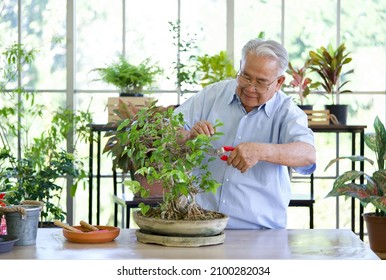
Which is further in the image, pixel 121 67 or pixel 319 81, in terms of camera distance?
pixel 319 81

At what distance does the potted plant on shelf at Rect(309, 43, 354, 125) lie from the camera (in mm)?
5977

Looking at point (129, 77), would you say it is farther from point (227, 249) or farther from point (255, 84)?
point (227, 249)

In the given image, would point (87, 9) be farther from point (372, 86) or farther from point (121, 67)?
point (372, 86)

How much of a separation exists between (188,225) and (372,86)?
4.08 m

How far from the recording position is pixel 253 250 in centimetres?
266

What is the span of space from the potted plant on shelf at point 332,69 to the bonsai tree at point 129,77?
130 cm

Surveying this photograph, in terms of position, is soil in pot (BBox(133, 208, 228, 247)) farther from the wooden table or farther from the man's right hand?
the man's right hand

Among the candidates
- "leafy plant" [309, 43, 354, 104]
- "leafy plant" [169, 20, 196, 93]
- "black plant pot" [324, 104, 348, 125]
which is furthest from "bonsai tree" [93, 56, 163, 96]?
"black plant pot" [324, 104, 348, 125]

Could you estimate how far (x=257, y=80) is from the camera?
335cm

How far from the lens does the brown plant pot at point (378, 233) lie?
5686 mm

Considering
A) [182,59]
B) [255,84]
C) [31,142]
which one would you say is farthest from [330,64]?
[255,84]

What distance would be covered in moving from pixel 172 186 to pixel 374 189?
3.24m

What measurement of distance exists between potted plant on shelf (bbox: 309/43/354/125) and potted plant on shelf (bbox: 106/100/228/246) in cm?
331
